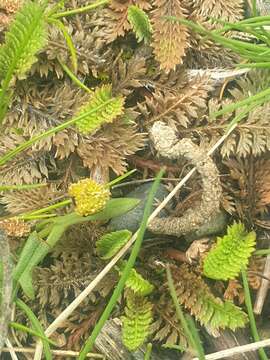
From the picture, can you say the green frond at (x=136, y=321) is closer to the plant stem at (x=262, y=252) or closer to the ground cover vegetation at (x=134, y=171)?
the ground cover vegetation at (x=134, y=171)

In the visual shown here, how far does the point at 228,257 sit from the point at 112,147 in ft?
1.63

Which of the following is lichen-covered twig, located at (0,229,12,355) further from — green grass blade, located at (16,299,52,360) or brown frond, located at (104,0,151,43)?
brown frond, located at (104,0,151,43)

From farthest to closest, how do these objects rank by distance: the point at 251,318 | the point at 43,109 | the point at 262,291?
the point at 43,109 < the point at 262,291 < the point at 251,318

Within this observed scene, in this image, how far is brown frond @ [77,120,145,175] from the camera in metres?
1.90

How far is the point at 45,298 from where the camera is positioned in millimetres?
1854

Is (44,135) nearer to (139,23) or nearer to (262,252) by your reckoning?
(139,23)

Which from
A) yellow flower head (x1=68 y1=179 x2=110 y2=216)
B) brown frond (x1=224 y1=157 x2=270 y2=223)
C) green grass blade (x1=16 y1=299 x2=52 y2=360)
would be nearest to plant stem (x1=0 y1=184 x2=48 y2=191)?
yellow flower head (x1=68 y1=179 x2=110 y2=216)

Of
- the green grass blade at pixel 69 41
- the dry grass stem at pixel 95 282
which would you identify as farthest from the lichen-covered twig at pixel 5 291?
the green grass blade at pixel 69 41

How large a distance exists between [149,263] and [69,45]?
2.35ft

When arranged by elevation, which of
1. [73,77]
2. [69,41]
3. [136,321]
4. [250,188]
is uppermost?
[69,41]

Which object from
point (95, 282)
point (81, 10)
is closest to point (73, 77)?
point (81, 10)

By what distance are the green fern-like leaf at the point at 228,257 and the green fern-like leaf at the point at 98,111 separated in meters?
0.51

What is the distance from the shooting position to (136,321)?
1.77 m

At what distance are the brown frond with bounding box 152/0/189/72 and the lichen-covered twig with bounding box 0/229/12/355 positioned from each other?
750mm
